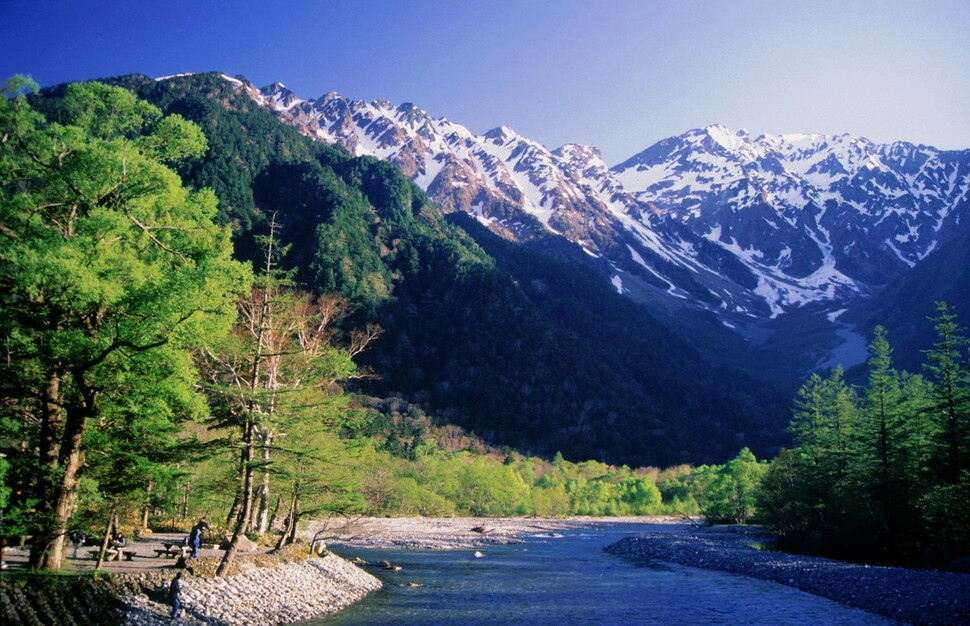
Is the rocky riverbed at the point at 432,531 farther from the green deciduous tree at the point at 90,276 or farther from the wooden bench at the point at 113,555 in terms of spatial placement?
the green deciduous tree at the point at 90,276

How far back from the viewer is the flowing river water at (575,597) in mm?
29125

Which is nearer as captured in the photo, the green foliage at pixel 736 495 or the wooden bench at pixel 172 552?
the wooden bench at pixel 172 552

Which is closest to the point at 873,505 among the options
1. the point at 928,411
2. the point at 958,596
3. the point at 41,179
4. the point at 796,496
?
the point at 928,411

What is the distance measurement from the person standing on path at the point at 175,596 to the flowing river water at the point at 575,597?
617cm

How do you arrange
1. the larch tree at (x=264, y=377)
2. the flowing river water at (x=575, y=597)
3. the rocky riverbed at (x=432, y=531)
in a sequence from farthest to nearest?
1. the rocky riverbed at (x=432, y=531)
2. the flowing river water at (x=575, y=597)
3. the larch tree at (x=264, y=377)

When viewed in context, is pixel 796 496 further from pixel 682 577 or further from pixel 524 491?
pixel 524 491

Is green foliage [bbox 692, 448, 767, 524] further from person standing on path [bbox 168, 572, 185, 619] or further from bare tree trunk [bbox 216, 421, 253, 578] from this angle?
person standing on path [bbox 168, 572, 185, 619]

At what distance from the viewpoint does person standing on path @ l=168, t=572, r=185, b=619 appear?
21344 millimetres

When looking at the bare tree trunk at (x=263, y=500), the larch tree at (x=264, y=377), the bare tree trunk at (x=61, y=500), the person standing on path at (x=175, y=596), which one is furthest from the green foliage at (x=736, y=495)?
the bare tree trunk at (x=61, y=500)

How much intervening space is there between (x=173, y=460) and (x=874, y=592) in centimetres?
3314

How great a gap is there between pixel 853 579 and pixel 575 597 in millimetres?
15570

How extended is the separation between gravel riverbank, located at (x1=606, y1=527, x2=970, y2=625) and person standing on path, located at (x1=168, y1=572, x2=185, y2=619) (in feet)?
93.9

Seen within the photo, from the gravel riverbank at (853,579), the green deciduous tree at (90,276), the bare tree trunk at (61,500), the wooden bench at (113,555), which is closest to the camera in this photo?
the green deciduous tree at (90,276)

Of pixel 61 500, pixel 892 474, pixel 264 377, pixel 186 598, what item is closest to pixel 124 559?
pixel 186 598
